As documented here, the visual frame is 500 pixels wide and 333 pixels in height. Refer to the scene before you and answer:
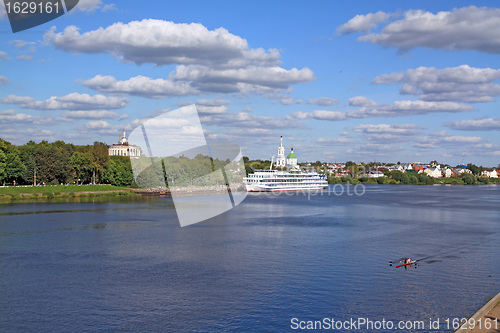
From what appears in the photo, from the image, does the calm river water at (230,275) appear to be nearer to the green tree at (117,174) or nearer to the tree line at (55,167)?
the tree line at (55,167)

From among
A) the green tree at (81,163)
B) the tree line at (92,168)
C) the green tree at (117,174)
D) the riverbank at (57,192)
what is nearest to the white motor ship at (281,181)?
the tree line at (92,168)

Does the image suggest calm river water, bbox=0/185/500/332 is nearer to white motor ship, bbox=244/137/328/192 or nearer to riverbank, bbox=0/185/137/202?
riverbank, bbox=0/185/137/202

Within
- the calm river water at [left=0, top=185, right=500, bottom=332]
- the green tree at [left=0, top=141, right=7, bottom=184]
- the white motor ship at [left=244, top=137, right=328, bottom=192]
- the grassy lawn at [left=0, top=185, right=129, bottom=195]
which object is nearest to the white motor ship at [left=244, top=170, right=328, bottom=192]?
the white motor ship at [left=244, top=137, right=328, bottom=192]

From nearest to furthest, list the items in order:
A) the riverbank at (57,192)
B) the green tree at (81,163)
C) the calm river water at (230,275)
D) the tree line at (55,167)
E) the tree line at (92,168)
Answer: the calm river water at (230,275) < the riverbank at (57,192) < the tree line at (55,167) < the tree line at (92,168) < the green tree at (81,163)

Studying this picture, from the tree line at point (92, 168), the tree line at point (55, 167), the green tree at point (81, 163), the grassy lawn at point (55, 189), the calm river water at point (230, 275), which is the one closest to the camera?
the calm river water at point (230, 275)

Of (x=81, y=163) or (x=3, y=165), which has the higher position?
(x=81, y=163)

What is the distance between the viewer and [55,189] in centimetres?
9375

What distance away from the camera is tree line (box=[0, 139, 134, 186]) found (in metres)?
91.8

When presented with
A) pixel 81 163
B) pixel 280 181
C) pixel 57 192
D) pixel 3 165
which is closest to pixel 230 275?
pixel 57 192

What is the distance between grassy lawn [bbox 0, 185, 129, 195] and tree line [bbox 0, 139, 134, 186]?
3.46 m

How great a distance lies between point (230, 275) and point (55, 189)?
253 ft

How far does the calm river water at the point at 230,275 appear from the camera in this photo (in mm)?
21047

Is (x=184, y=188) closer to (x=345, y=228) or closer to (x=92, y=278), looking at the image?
(x=345, y=228)

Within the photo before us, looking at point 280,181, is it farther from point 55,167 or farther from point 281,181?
point 55,167
